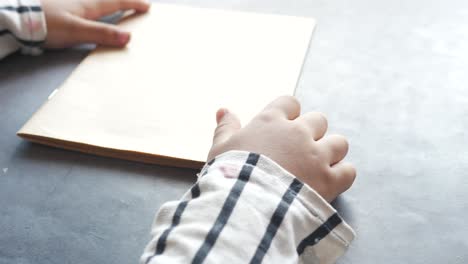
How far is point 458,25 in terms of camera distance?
638mm

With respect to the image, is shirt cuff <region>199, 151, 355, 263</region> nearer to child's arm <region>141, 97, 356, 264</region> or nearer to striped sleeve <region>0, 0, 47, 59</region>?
child's arm <region>141, 97, 356, 264</region>

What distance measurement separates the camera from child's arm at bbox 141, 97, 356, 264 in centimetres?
36

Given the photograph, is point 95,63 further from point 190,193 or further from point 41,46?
point 190,193

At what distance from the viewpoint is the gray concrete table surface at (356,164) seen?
41cm

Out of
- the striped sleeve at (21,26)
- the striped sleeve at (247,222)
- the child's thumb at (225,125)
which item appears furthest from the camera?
the striped sleeve at (21,26)

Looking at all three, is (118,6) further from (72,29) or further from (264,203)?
(264,203)

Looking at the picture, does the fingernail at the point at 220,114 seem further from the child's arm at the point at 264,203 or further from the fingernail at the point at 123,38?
the fingernail at the point at 123,38

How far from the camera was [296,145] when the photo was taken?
0.43 metres

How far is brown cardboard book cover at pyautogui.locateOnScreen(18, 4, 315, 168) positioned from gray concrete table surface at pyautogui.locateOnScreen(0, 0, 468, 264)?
0.02 m

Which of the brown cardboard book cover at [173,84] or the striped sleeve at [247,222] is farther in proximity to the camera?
the brown cardboard book cover at [173,84]

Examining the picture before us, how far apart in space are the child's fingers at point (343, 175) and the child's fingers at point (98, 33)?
328 mm

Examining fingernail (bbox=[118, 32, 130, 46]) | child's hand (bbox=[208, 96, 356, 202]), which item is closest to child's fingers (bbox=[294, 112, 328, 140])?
child's hand (bbox=[208, 96, 356, 202])

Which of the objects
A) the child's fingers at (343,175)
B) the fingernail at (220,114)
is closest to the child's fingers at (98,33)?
the fingernail at (220,114)

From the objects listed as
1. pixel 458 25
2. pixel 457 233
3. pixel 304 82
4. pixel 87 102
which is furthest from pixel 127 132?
pixel 458 25
